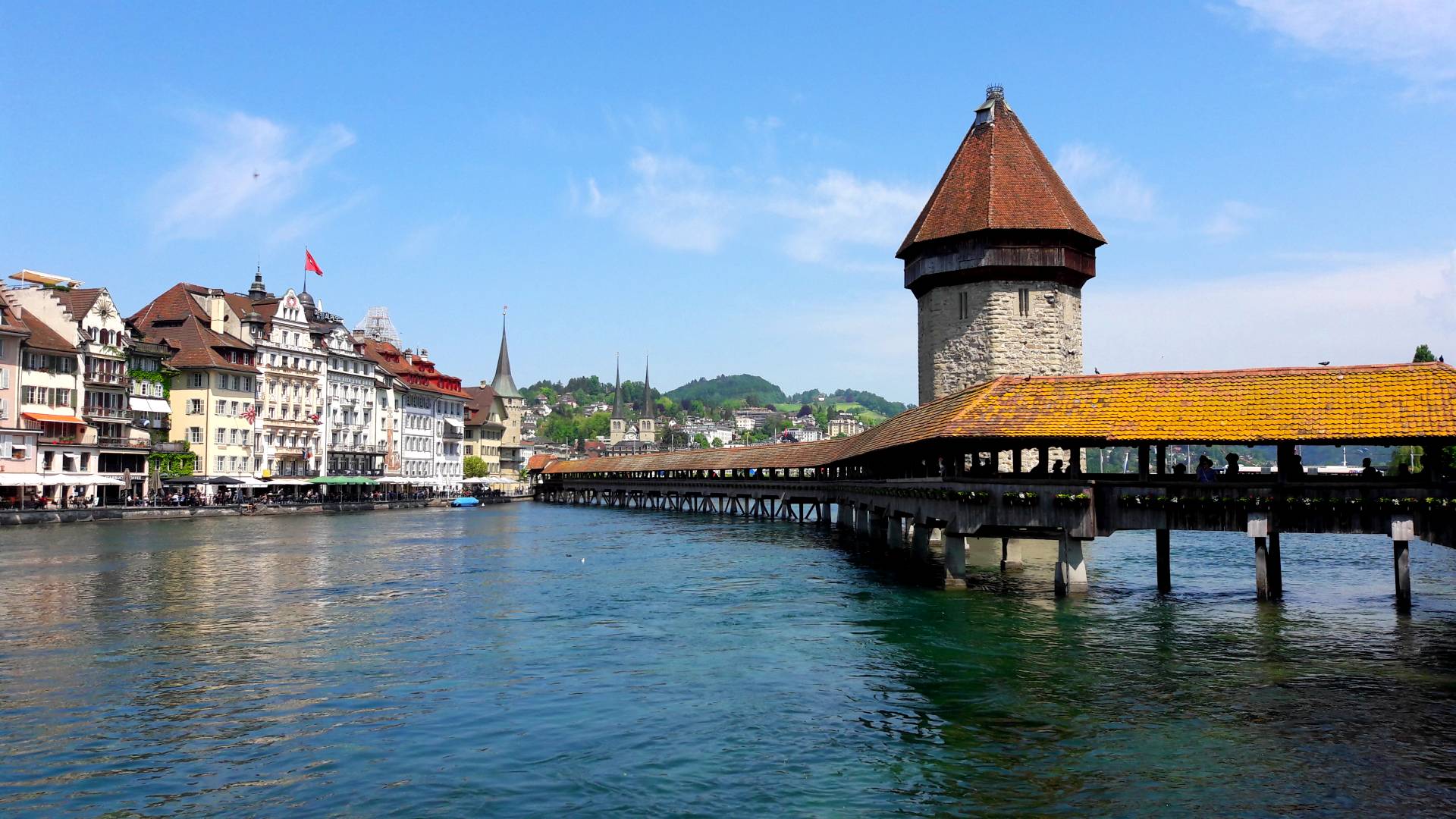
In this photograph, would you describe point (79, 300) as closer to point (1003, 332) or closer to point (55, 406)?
point (55, 406)

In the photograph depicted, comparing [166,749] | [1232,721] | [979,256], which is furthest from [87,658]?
[979,256]

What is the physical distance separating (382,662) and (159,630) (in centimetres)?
665

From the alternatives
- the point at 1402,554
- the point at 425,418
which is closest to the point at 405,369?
the point at 425,418

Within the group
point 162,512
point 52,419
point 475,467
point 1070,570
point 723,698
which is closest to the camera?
point 723,698

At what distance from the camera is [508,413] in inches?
5945

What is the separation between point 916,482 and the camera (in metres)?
31.4

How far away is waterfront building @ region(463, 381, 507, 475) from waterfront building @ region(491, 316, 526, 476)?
149 cm

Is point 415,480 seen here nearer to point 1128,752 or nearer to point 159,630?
point 159,630

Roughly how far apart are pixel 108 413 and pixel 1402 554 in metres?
69.7

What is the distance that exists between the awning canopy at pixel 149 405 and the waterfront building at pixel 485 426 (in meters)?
56.6

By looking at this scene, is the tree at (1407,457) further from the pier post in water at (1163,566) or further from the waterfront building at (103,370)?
the waterfront building at (103,370)

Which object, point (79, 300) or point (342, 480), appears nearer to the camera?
point (79, 300)

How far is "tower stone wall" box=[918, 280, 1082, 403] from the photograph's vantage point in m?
52.3

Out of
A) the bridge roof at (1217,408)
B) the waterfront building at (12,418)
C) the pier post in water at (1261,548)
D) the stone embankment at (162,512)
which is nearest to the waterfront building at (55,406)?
the waterfront building at (12,418)
